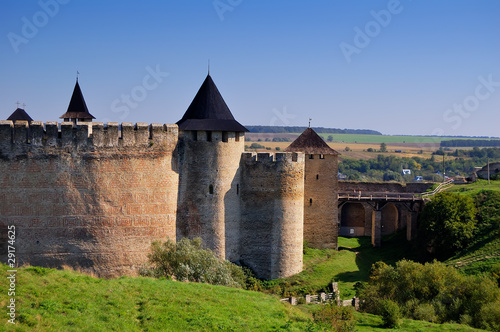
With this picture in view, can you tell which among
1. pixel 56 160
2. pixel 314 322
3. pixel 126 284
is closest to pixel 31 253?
pixel 56 160

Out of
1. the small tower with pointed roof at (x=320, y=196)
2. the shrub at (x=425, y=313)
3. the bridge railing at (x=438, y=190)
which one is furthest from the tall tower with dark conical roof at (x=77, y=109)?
the bridge railing at (x=438, y=190)

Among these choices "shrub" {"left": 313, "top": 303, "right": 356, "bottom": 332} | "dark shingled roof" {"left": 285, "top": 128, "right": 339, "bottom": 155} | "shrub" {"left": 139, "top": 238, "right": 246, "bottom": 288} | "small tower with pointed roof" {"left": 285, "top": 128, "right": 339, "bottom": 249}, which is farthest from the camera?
"dark shingled roof" {"left": 285, "top": 128, "right": 339, "bottom": 155}

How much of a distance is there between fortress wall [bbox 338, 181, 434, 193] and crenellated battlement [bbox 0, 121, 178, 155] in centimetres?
1869

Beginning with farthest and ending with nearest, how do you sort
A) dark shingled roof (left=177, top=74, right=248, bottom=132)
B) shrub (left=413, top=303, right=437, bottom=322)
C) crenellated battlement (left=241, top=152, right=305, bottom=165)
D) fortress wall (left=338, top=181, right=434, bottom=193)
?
fortress wall (left=338, top=181, right=434, bottom=193), crenellated battlement (left=241, top=152, right=305, bottom=165), dark shingled roof (left=177, top=74, right=248, bottom=132), shrub (left=413, top=303, right=437, bottom=322)

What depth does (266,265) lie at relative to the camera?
91.9ft

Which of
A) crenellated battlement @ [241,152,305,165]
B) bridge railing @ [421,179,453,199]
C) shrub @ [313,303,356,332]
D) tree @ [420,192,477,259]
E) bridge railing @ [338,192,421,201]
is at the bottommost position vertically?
shrub @ [313,303,356,332]

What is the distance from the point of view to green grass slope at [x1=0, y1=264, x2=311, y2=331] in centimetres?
1505

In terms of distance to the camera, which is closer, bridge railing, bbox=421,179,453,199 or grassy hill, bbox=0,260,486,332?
grassy hill, bbox=0,260,486,332

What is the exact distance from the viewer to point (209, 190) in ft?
88.4

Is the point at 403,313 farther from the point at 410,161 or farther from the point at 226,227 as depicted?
the point at 410,161

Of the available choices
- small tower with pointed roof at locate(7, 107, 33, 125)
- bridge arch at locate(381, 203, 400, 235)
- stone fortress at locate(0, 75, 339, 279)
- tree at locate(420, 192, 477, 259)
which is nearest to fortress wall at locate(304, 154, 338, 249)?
stone fortress at locate(0, 75, 339, 279)

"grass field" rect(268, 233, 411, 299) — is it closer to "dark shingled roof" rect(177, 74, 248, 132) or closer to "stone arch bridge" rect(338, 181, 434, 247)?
"stone arch bridge" rect(338, 181, 434, 247)

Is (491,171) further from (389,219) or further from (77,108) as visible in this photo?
(77,108)

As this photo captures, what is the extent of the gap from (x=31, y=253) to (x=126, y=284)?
7.17 metres
